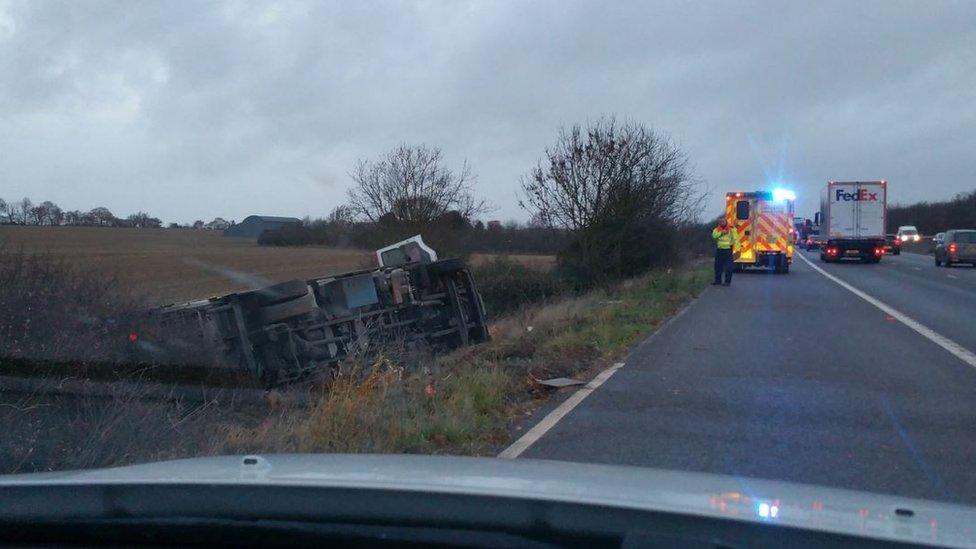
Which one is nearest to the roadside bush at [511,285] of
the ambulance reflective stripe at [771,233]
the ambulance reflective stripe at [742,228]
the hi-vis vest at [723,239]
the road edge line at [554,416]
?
the hi-vis vest at [723,239]

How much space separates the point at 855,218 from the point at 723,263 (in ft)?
57.1

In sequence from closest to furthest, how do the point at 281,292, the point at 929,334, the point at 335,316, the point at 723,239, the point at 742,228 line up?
the point at 281,292 → the point at 335,316 → the point at 929,334 → the point at 723,239 → the point at 742,228

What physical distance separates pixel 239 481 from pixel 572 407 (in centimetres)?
636

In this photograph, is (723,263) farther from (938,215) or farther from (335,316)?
(938,215)

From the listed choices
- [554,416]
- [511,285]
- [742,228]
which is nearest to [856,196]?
[742,228]

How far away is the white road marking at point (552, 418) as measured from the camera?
298 inches

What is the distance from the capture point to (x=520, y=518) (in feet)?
9.44

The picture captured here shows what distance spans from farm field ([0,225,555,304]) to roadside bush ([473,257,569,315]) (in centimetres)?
422

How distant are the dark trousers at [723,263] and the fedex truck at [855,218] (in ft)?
52.7

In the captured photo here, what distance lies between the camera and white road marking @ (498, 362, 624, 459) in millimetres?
7570

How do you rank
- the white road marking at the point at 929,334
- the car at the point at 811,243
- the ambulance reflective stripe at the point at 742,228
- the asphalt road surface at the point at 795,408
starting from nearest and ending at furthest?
the asphalt road surface at the point at 795,408
the white road marking at the point at 929,334
the ambulance reflective stripe at the point at 742,228
the car at the point at 811,243

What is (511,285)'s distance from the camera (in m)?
32.0

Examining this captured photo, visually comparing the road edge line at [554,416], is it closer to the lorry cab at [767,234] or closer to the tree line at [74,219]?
the tree line at [74,219]

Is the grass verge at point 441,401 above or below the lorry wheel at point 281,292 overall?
below
